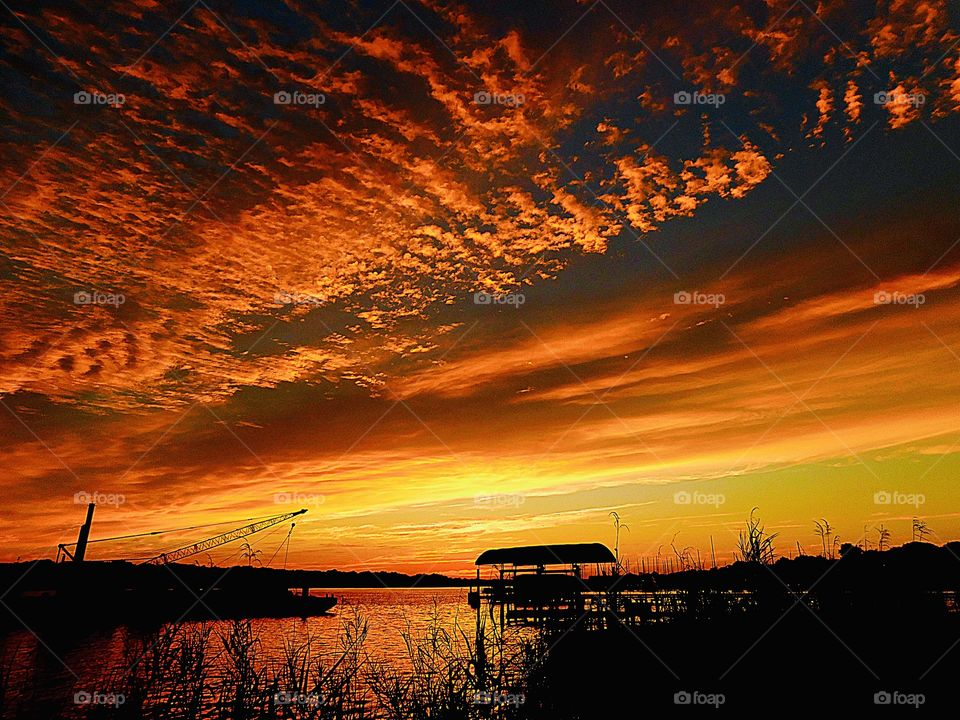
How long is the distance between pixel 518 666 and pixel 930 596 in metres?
12.2

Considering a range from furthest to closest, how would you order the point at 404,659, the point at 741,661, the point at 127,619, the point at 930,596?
the point at 127,619 < the point at 404,659 < the point at 930,596 < the point at 741,661

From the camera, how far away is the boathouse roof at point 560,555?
41.4 meters

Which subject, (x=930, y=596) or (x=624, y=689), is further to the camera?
(x=930, y=596)

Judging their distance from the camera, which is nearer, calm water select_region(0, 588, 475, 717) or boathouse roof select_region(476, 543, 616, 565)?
calm water select_region(0, 588, 475, 717)

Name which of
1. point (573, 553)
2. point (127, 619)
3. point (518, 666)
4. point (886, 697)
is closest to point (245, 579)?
point (127, 619)

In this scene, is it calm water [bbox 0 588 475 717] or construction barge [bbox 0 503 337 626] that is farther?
construction barge [bbox 0 503 337 626]

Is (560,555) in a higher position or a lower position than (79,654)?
higher

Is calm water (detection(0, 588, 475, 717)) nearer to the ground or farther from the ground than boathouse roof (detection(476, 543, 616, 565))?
nearer to the ground

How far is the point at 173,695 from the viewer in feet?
38.6

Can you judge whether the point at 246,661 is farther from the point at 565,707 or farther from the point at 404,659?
the point at 404,659

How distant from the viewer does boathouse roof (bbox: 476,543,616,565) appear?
41406 mm

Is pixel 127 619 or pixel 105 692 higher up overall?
pixel 105 692

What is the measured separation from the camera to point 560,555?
42.2m

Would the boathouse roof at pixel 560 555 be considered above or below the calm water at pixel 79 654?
above
